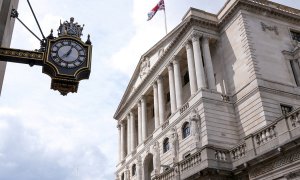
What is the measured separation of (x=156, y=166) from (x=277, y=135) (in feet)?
62.7

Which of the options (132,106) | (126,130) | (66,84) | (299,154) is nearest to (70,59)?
(66,84)

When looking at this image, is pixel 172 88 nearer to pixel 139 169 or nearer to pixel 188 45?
pixel 188 45

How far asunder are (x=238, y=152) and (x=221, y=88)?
12.9 meters

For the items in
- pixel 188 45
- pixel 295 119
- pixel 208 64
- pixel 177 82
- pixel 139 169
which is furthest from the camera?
pixel 139 169

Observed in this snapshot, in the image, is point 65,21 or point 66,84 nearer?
point 66,84

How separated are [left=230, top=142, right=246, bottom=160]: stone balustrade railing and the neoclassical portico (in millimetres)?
9972

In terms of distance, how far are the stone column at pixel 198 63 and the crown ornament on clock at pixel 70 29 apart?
27.7m

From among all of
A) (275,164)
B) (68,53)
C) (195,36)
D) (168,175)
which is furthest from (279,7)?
(68,53)

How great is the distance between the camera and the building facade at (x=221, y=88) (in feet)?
92.4

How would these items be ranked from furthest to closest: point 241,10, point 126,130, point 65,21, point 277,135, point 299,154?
1. point 126,130
2. point 241,10
3. point 277,135
4. point 299,154
5. point 65,21

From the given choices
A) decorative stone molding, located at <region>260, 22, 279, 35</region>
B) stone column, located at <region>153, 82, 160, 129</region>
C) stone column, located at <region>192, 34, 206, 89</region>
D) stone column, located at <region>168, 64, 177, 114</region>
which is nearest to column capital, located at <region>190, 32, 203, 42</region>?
stone column, located at <region>192, 34, 206, 89</region>

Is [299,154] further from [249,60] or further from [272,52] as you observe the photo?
[272,52]

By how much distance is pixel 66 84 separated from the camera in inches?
309

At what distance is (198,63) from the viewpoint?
37.8 m
